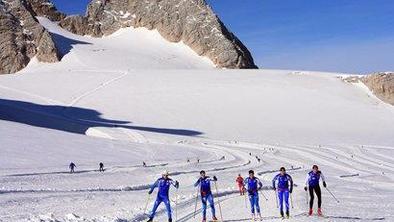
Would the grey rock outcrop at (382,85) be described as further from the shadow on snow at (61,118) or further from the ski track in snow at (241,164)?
→ the shadow on snow at (61,118)

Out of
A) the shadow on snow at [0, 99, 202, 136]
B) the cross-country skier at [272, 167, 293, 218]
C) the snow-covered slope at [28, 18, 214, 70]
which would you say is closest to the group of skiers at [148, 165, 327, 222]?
the cross-country skier at [272, 167, 293, 218]

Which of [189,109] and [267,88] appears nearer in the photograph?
[189,109]

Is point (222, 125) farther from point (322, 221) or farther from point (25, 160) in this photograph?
point (322, 221)

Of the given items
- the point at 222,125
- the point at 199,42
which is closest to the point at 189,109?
the point at 222,125

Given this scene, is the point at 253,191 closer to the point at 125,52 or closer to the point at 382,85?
the point at 382,85

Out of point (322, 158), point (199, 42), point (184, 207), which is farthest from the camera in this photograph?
point (199, 42)

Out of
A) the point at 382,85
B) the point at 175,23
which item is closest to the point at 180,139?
the point at 382,85

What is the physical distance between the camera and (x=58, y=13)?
170625 mm

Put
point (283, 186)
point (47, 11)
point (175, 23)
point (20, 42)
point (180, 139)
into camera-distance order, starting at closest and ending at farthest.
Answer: point (283, 186) < point (180, 139) < point (20, 42) < point (175, 23) < point (47, 11)

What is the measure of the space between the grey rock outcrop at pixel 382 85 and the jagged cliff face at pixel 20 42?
225 ft

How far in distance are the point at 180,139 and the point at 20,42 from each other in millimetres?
86365

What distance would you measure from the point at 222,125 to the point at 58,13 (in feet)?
380

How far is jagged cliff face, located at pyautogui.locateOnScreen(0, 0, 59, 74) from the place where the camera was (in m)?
129

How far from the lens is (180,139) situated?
5675 cm
